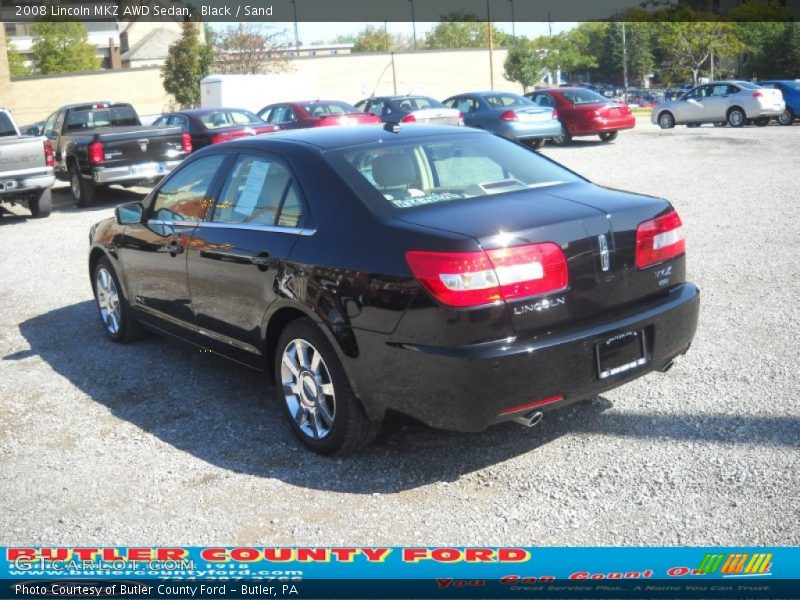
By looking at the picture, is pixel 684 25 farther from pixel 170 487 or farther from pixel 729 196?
pixel 170 487

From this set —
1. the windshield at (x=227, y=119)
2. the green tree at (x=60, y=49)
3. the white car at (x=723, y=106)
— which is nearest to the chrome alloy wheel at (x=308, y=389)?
the windshield at (x=227, y=119)

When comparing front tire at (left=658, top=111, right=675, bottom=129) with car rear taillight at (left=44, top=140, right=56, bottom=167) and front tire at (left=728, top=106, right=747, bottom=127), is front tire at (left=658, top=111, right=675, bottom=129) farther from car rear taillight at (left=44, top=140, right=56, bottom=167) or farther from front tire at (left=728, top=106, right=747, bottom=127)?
car rear taillight at (left=44, top=140, right=56, bottom=167)

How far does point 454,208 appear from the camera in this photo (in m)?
4.18

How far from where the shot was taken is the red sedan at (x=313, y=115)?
19234 millimetres

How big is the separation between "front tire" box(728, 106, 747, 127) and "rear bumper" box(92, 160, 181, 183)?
18.0 metres

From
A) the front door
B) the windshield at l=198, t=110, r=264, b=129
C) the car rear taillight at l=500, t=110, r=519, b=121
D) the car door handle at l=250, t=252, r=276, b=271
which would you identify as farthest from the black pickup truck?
the car door handle at l=250, t=252, r=276, b=271

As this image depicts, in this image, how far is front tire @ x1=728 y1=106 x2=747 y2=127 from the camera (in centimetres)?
2608

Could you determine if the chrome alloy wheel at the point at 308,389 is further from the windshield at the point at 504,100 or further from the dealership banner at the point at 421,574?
the windshield at the point at 504,100

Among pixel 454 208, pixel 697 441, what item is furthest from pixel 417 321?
pixel 697 441

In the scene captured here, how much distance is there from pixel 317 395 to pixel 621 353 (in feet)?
4.89

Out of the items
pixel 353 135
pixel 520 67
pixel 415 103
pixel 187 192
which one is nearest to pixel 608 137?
pixel 415 103

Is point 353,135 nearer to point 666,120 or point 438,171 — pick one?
point 438,171

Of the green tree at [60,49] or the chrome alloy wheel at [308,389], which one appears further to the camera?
the green tree at [60,49]

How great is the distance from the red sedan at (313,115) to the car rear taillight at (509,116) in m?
3.00
